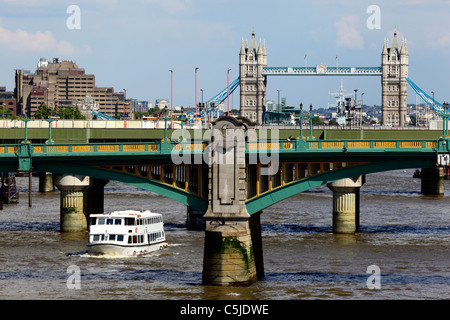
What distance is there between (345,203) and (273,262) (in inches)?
616

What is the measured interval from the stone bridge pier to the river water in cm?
91

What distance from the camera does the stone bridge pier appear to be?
49.5 meters

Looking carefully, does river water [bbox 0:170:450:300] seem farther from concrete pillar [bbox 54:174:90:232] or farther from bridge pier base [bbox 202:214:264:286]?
concrete pillar [bbox 54:174:90:232]

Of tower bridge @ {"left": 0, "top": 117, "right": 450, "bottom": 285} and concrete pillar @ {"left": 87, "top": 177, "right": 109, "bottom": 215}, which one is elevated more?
tower bridge @ {"left": 0, "top": 117, "right": 450, "bottom": 285}

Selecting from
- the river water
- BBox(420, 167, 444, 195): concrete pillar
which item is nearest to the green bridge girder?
the river water

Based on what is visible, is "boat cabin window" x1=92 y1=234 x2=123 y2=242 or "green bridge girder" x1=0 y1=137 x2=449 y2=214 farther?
"boat cabin window" x1=92 y1=234 x2=123 y2=242

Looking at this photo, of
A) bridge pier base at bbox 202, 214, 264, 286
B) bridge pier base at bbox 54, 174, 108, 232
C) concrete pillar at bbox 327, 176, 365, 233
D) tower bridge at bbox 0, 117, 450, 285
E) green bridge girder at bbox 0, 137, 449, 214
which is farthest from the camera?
bridge pier base at bbox 54, 174, 108, 232

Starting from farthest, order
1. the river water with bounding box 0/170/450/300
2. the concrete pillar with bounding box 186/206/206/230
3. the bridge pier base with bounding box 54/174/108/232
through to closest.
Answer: the concrete pillar with bounding box 186/206/206/230 → the bridge pier base with bounding box 54/174/108/232 → the river water with bounding box 0/170/450/300

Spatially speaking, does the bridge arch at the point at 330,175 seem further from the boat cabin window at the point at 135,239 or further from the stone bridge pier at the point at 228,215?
the boat cabin window at the point at 135,239

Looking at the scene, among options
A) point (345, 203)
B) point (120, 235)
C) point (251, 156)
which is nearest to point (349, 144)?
point (251, 156)

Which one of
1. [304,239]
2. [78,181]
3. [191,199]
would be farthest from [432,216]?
[191,199]

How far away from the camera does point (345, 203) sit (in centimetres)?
7525

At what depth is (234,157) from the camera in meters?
50.5

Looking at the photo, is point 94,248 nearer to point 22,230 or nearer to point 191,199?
point 191,199
